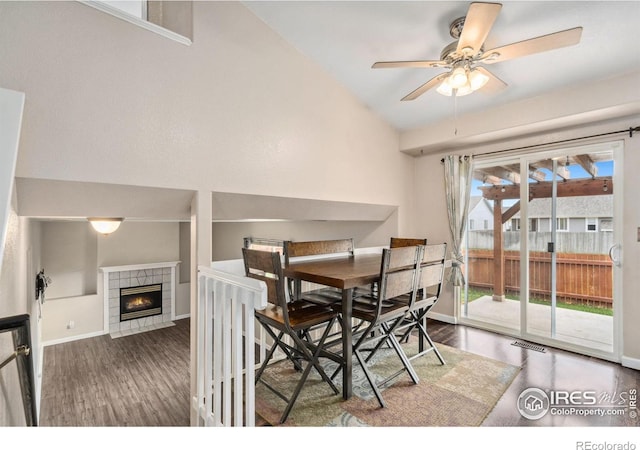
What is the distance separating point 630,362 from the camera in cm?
259

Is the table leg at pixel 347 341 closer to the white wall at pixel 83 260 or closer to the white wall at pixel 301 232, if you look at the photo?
the white wall at pixel 301 232

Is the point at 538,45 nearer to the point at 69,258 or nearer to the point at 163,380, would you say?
the point at 163,380

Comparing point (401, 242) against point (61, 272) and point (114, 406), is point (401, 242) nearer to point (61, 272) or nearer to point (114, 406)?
point (114, 406)

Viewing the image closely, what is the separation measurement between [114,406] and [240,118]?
2457 millimetres

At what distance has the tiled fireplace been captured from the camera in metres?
4.36

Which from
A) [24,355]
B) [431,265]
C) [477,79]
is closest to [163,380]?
[24,355]

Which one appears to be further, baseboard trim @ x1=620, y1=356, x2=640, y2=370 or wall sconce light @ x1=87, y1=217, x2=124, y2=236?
wall sconce light @ x1=87, y1=217, x2=124, y2=236

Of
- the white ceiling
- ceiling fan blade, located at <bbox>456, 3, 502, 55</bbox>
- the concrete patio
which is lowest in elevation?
the concrete patio

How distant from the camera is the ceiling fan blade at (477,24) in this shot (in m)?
1.45

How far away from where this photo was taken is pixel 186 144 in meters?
1.96

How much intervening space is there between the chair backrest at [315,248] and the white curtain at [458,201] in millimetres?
1441

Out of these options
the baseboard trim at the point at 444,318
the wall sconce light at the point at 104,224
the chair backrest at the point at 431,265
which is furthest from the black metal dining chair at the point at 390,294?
the wall sconce light at the point at 104,224

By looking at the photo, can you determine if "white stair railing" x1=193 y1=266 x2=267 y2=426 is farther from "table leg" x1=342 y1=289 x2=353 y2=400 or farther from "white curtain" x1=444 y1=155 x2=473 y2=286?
"white curtain" x1=444 y1=155 x2=473 y2=286

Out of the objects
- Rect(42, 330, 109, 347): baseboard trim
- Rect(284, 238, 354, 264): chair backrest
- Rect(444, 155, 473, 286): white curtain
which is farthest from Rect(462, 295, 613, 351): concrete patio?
Rect(42, 330, 109, 347): baseboard trim
